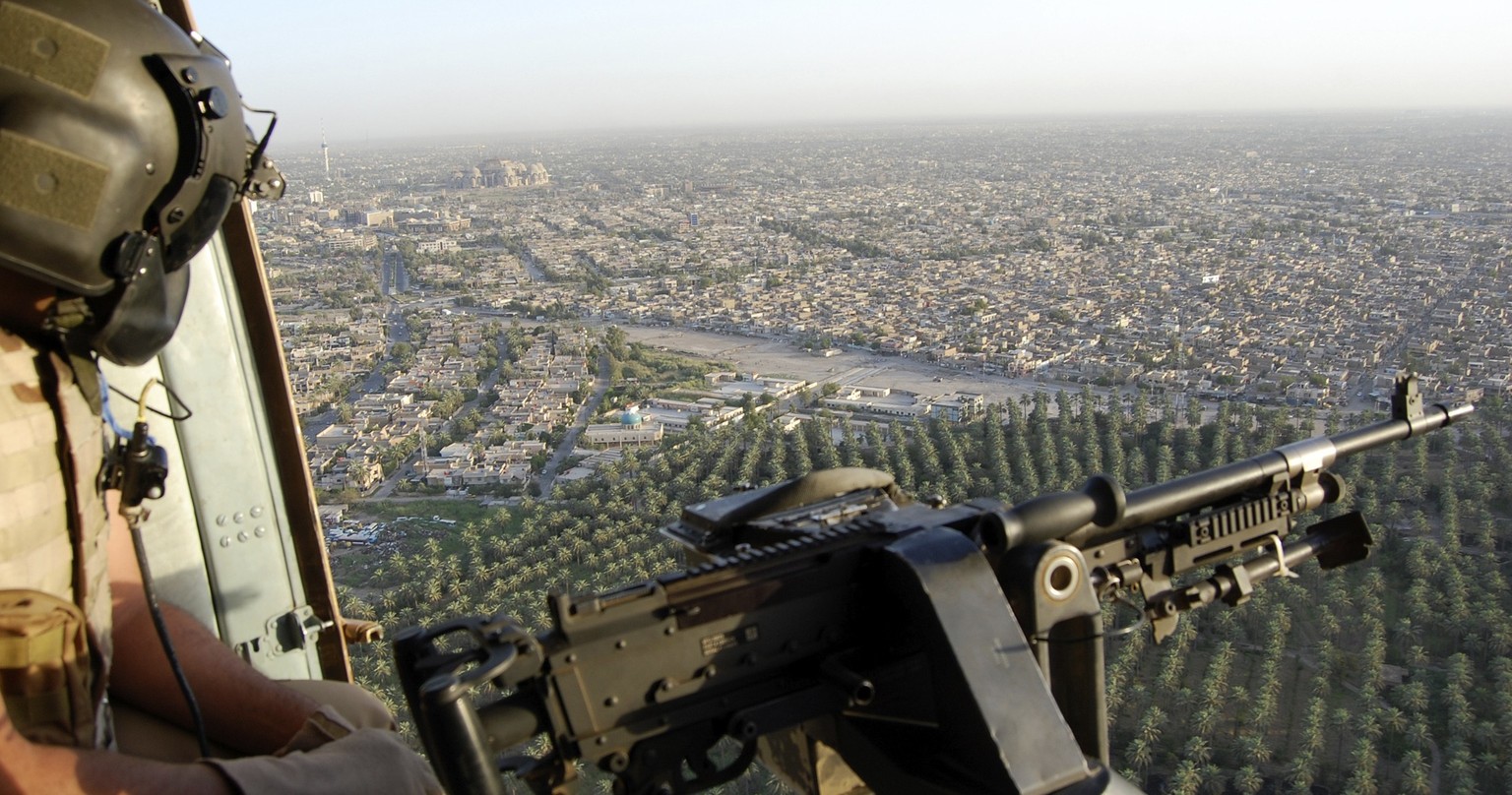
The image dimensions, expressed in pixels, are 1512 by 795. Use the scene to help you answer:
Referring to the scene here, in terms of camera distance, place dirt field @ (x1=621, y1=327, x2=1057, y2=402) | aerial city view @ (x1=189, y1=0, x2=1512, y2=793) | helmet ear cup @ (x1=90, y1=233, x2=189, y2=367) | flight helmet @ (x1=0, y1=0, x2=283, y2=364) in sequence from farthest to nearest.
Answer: dirt field @ (x1=621, y1=327, x2=1057, y2=402)
aerial city view @ (x1=189, y1=0, x2=1512, y2=793)
helmet ear cup @ (x1=90, y1=233, x2=189, y2=367)
flight helmet @ (x1=0, y1=0, x2=283, y2=364)

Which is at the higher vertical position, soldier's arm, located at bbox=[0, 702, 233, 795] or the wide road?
soldier's arm, located at bbox=[0, 702, 233, 795]

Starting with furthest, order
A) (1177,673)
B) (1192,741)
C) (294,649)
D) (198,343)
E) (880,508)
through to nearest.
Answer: (1177,673) → (1192,741) → (294,649) → (198,343) → (880,508)


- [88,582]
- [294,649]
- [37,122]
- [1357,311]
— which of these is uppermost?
[37,122]

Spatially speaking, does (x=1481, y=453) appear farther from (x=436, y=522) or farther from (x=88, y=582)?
(x=88, y=582)

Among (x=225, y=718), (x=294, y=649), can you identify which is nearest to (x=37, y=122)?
(x=225, y=718)

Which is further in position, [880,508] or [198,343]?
[198,343]

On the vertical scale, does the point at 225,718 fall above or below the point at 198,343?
below

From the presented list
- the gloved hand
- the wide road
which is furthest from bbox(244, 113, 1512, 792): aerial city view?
the gloved hand

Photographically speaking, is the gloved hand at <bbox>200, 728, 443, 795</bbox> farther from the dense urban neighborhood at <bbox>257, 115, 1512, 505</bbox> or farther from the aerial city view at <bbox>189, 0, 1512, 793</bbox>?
the dense urban neighborhood at <bbox>257, 115, 1512, 505</bbox>
